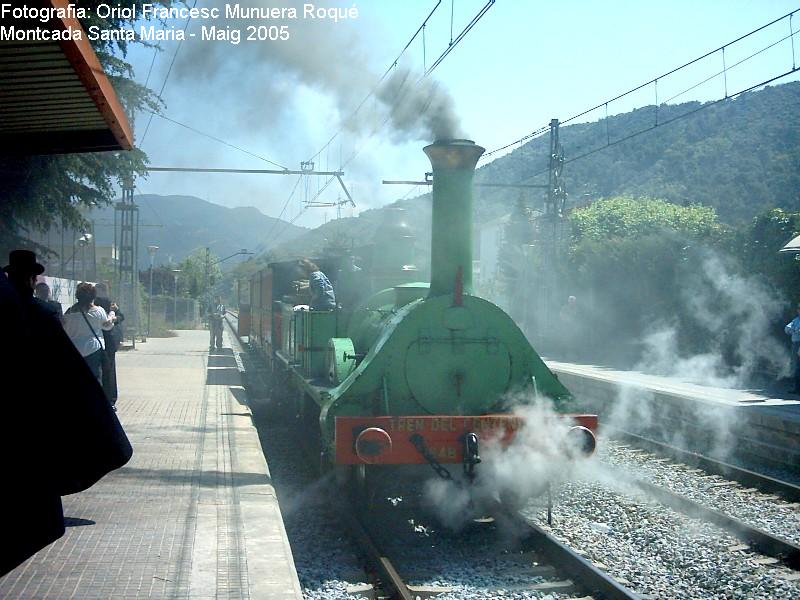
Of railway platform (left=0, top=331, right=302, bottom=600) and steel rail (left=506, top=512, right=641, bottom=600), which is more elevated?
railway platform (left=0, top=331, right=302, bottom=600)

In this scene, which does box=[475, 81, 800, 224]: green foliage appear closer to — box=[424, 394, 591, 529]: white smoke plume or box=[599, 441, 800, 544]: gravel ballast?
box=[599, 441, 800, 544]: gravel ballast

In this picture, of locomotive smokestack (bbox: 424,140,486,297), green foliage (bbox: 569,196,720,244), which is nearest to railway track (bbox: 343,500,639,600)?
locomotive smokestack (bbox: 424,140,486,297)

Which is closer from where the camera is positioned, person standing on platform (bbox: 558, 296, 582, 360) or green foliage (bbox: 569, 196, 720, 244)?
person standing on platform (bbox: 558, 296, 582, 360)

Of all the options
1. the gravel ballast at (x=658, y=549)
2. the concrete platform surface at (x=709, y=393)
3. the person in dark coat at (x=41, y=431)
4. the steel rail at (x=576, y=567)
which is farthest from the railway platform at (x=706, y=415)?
the person in dark coat at (x=41, y=431)

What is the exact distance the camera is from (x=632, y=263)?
2558 centimetres

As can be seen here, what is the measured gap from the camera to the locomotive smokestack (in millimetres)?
6582

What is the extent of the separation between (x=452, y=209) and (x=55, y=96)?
3.06 metres

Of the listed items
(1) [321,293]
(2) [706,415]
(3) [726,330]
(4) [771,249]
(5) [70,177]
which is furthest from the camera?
(3) [726,330]

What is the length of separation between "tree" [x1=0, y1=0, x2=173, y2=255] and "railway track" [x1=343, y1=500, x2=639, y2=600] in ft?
24.4

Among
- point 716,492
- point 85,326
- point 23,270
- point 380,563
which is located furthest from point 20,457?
point 716,492

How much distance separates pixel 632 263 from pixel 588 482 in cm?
1834

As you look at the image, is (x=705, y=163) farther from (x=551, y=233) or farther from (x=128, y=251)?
(x=128, y=251)

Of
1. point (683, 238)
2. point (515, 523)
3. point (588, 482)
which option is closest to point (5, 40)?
point (515, 523)

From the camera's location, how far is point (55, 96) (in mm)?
4680
